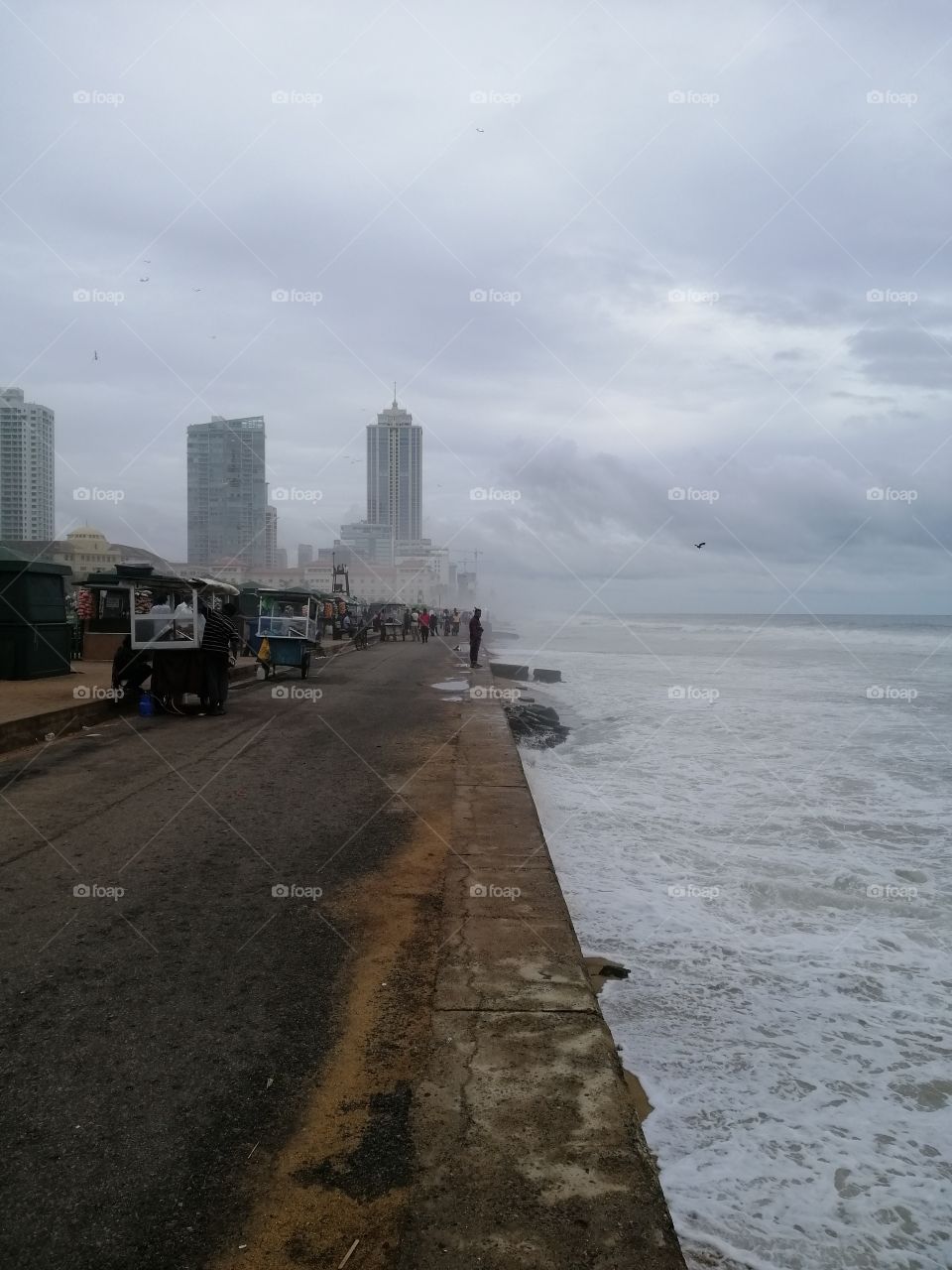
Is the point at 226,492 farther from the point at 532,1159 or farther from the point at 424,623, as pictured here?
the point at 532,1159

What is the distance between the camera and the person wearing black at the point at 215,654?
1262 centimetres

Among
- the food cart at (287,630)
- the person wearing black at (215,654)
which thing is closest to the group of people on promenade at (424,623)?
the food cart at (287,630)

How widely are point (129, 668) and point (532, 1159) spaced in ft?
39.3

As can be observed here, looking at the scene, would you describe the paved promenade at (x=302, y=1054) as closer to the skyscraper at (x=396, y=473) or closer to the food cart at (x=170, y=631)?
the food cart at (x=170, y=631)

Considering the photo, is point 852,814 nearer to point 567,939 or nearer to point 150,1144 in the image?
point 567,939

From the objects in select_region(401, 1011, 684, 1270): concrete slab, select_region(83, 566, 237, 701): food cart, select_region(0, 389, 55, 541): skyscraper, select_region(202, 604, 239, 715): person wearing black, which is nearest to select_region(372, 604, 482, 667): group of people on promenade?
select_region(83, 566, 237, 701): food cart

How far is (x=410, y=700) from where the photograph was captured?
15.8 metres

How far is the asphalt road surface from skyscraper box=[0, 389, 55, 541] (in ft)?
193

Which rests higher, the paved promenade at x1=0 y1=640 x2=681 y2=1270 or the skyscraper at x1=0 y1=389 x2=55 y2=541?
the skyscraper at x1=0 y1=389 x2=55 y2=541

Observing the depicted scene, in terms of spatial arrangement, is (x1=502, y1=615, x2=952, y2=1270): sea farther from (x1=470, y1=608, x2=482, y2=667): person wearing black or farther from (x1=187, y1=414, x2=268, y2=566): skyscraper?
(x1=187, y1=414, x2=268, y2=566): skyscraper

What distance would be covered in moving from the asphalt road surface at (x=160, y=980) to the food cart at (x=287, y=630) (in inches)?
412

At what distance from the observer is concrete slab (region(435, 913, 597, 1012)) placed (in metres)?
3.61

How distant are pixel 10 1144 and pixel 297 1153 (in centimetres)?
87

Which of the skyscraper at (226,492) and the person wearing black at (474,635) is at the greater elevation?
the skyscraper at (226,492)
